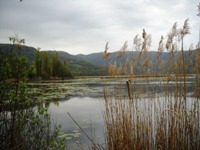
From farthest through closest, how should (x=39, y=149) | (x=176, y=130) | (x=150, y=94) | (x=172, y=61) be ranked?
(x=39, y=149), (x=150, y=94), (x=172, y=61), (x=176, y=130)

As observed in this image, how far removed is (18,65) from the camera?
2.64 m

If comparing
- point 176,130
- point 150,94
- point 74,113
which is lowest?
point 74,113

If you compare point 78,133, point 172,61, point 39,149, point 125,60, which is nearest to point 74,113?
point 78,133

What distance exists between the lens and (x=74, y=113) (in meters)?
8.04

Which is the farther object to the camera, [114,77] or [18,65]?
[114,77]

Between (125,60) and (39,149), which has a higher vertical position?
(125,60)

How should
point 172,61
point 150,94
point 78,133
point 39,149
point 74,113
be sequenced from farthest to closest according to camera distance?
point 74,113, point 78,133, point 39,149, point 150,94, point 172,61

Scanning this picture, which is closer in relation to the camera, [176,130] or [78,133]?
[176,130]

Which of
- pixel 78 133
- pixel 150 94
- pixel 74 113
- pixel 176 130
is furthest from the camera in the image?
pixel 74 113

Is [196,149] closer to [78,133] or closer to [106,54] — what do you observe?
[106,54]

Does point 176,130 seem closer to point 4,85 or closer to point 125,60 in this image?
point 125,60

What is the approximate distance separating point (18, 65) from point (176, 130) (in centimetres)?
244

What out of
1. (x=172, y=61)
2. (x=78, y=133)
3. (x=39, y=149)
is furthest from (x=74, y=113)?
(x=172, y=61)

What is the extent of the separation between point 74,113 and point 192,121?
6.09 metres
